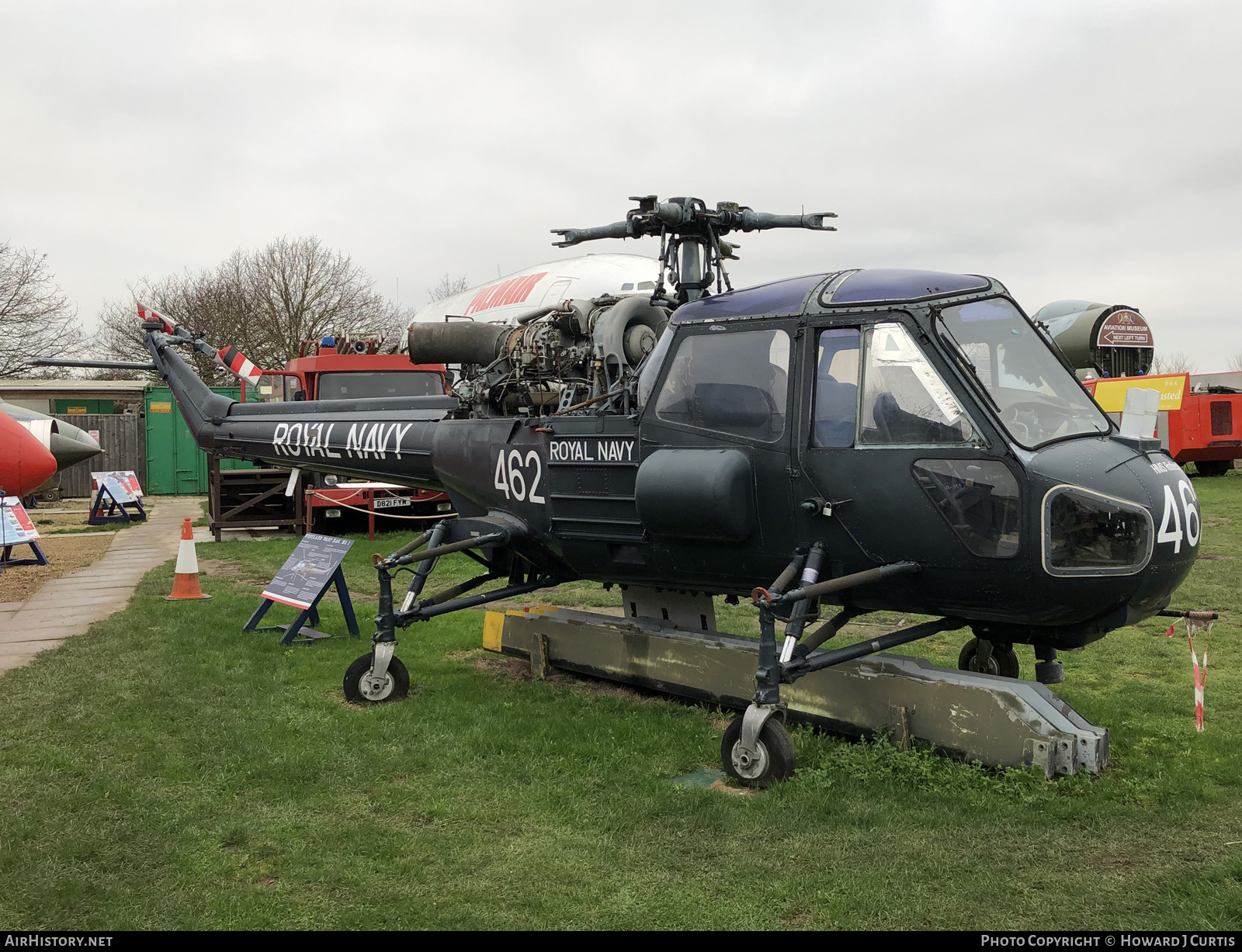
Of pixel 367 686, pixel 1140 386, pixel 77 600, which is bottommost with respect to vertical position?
pixel 77 600

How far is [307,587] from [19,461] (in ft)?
13.9

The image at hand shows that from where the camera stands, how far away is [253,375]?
13570 millimetres

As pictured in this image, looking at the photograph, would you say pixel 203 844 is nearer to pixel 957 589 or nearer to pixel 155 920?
pixel 155 920

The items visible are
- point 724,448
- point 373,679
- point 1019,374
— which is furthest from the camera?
point 373,679

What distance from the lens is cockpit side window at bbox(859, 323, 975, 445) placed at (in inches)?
206

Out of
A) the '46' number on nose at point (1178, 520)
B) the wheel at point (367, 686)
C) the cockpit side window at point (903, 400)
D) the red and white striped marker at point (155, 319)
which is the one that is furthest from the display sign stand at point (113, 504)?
the '46' number on nose at point (1178, 520)

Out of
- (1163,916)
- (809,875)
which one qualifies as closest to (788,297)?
(809,875)

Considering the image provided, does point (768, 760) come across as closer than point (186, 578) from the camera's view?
Yes

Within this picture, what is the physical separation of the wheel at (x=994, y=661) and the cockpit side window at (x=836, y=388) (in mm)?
2202

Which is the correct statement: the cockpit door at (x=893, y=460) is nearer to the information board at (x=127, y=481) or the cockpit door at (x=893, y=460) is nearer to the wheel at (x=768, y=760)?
the wheel at (x=768, y=760)

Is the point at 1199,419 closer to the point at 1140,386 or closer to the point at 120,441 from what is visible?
the point at 1140,386

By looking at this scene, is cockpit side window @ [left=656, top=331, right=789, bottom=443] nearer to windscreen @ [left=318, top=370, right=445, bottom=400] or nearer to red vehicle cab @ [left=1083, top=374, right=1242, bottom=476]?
windscreen @ [left=318, top=370, right=445, bottom=400]

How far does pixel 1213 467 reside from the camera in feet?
80.7

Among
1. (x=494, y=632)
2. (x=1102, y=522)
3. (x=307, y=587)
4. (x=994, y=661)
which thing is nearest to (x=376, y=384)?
(x=307, y=587)
